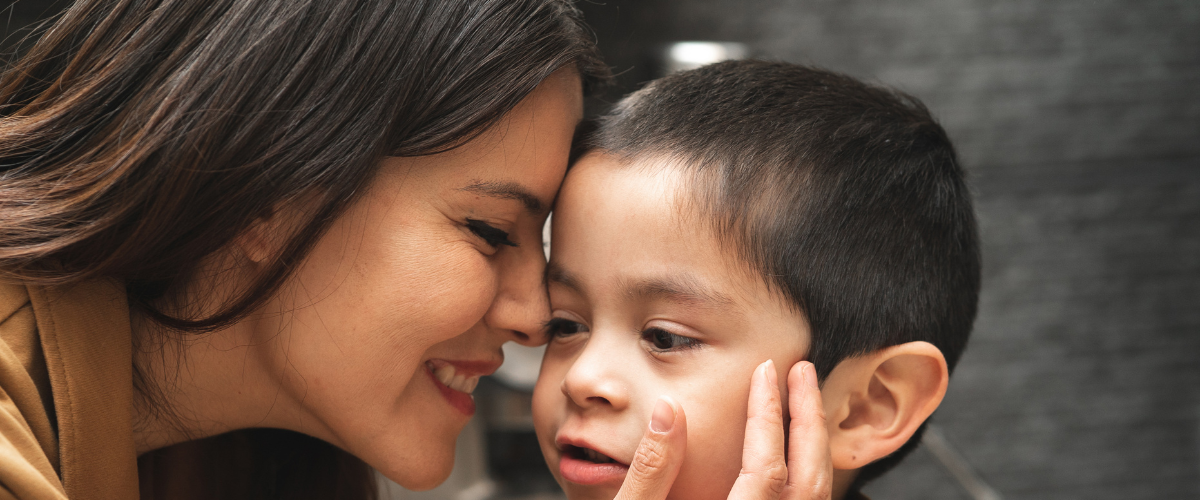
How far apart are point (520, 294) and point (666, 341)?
21 centimetres

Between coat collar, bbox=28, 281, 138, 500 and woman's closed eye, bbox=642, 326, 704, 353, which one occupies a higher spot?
coat collar, bbox=28, 281, 138, 500

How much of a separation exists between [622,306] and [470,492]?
160 cm

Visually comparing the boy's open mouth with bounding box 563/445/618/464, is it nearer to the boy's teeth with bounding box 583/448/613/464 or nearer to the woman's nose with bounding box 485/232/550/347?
the boy's teeth with bounding box 583/448/613/464

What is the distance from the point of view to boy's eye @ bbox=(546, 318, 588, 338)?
1.15 m

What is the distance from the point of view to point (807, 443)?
3.21ft

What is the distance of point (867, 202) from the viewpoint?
106cm

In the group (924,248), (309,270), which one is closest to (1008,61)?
(924,248)

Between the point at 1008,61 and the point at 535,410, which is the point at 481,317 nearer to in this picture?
the point at 535,410

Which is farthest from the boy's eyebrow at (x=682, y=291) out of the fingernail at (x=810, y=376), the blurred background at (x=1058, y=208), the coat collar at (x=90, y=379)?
the blurred background at (x=1058, y=208)

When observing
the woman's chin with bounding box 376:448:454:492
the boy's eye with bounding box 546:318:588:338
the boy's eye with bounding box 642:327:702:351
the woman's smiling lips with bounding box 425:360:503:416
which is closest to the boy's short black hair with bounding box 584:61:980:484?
the boy's eye with bounding box 642:327:702:351

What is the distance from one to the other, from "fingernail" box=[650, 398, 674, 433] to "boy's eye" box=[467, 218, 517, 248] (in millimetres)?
282

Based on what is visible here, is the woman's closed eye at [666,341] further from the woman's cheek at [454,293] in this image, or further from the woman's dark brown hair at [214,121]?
the woman's dark brown hair at [214,121]

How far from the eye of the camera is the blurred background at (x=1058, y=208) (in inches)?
110

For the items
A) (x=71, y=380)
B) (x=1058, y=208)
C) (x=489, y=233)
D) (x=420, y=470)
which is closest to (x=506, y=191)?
(x=489, y=233)
